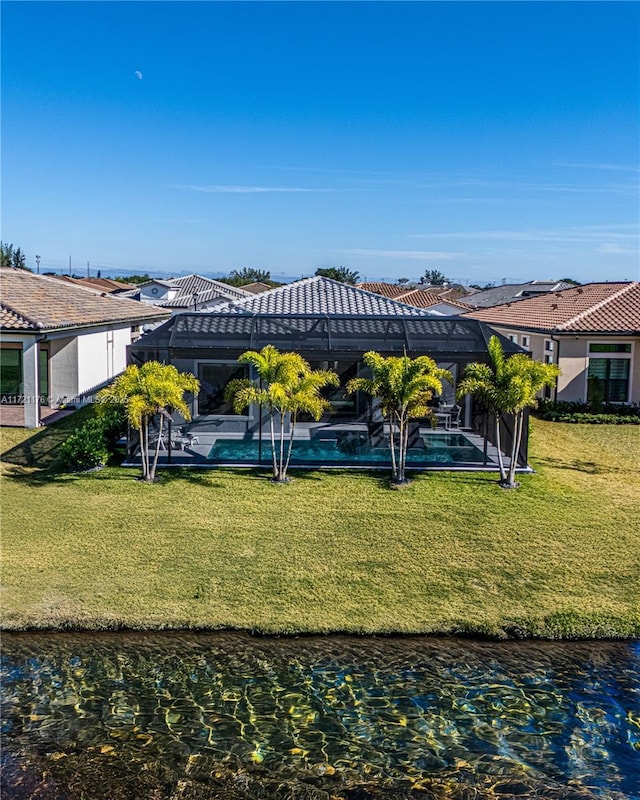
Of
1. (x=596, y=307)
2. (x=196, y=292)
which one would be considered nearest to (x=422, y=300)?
(x=196, y=292)

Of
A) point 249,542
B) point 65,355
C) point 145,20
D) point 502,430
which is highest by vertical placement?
point 145,20

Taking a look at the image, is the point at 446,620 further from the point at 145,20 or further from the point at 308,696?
the point at 145,20

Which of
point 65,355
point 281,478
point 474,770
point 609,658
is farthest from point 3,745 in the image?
point 65,355

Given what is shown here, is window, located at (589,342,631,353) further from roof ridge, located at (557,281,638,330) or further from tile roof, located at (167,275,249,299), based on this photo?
tile roof, located at (167,275,249,299)

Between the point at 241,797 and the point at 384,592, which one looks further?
the point at 384,592

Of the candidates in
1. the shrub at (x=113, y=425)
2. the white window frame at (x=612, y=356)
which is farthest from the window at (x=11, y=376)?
the white window frame at (x=612, y=356)

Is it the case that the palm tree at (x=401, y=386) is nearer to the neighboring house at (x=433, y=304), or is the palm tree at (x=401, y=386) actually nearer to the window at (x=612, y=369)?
the window at (x=612, y=369)
